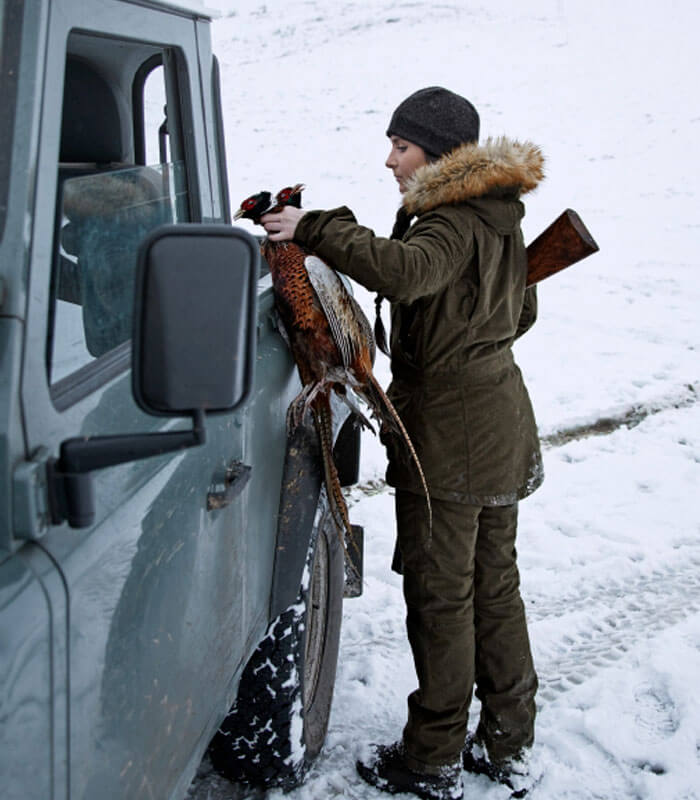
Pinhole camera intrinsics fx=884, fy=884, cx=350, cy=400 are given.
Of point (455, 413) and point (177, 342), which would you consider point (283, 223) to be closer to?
point (455, 413)

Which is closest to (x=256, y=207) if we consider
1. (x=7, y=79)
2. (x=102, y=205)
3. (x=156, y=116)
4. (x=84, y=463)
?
(x=156, y=116)

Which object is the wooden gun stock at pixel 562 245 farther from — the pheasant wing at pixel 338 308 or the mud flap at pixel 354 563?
the mud flap at pixel 354 563

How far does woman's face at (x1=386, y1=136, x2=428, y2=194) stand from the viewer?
2.56 metres

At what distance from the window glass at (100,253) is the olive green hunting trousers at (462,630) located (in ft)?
3.91

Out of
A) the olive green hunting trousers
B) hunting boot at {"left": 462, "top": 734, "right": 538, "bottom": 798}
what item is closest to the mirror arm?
the olive green hunting trousers

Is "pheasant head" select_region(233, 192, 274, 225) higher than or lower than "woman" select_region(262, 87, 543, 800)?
higher

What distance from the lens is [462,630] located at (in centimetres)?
272

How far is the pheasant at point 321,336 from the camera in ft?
7.77

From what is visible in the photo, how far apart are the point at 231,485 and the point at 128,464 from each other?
46cm

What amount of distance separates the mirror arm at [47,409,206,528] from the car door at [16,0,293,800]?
0.21 ft

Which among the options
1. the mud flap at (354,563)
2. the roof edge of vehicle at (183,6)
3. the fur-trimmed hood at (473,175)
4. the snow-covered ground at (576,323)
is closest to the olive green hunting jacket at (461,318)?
the fur-trimmed hood at (473,175)

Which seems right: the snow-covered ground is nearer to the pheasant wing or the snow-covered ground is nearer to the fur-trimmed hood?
the pheasant wing

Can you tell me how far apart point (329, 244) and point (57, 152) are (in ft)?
3.11

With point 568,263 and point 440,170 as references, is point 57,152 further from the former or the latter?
point 568,263
